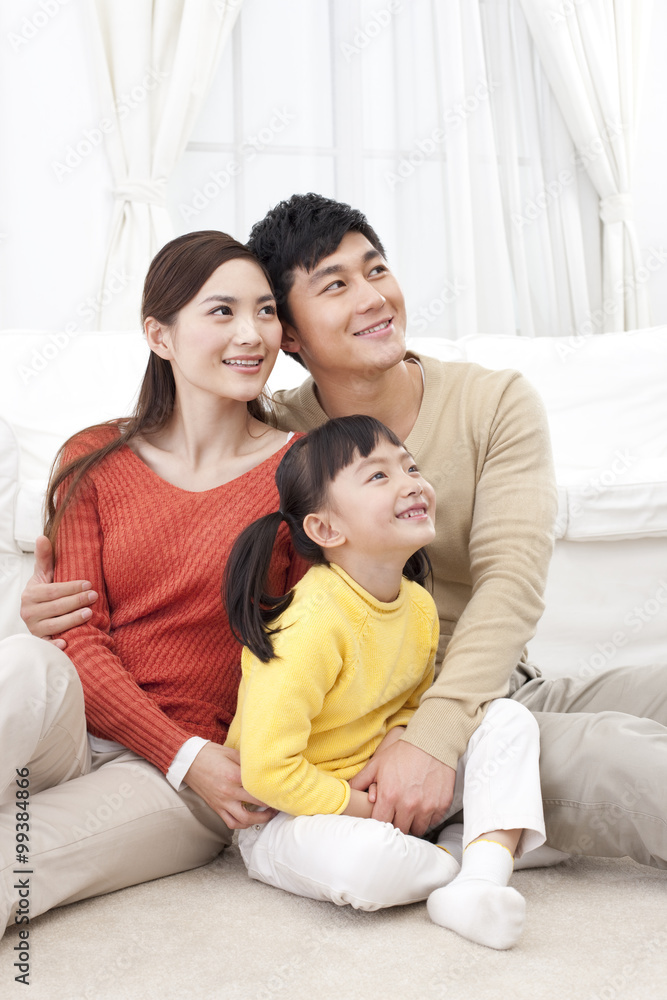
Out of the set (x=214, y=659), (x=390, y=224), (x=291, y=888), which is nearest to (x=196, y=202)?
(x=390, y=224)

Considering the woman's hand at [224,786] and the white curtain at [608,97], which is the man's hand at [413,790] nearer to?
the woman's hand at [224,786]

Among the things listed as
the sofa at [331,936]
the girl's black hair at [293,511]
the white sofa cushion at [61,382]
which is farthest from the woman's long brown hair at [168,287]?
the white sofa cushion at [61,382]

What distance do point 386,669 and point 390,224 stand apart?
286 cm

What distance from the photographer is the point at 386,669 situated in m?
1.21

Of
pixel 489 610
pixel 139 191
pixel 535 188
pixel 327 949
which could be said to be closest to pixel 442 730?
pixel 489 610

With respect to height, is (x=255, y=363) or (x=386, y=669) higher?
(x=255, y=363)

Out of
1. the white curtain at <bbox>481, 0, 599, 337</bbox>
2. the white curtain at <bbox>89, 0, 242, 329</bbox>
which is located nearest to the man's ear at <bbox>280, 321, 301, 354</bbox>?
the white curtain at <bbox>89, 0, 242, 329</bbox>

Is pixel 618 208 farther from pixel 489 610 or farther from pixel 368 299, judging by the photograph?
pixel 489 610

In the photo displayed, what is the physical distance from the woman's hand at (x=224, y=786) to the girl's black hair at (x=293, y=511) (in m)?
0.16

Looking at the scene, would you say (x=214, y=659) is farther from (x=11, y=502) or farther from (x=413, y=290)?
(x=413, y=290)

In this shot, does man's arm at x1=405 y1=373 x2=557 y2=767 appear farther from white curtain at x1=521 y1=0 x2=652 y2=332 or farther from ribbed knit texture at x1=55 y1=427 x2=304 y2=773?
white curtain at x1=521 y1=0 x2=652 y2=332

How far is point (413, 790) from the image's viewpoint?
1133mm

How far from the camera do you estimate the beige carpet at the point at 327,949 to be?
90 centimetres

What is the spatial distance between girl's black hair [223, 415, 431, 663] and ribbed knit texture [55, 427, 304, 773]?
9cm
